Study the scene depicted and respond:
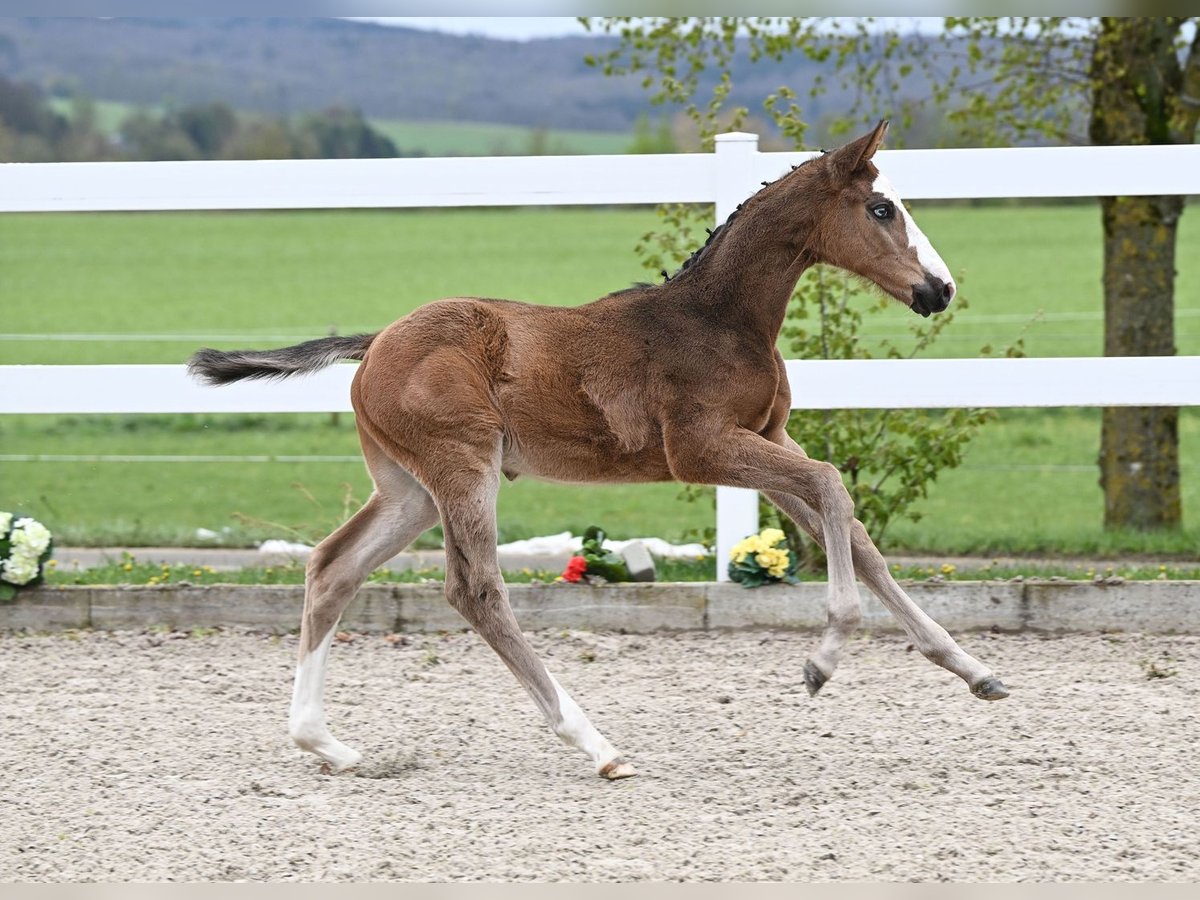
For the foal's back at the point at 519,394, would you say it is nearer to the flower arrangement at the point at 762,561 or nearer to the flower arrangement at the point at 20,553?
the flower arrangement at the point at 762,561

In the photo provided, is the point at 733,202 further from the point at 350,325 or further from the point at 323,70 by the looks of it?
the point at 323,70

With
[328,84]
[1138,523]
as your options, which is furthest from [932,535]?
[328,84]

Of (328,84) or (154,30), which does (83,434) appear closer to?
(328,84)

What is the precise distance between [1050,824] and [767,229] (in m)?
1.84

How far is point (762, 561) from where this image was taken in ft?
19.8

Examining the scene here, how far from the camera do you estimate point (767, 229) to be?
14.8ft

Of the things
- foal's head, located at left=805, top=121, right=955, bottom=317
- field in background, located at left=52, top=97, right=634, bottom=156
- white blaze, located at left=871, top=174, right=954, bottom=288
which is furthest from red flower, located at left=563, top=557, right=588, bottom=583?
field in background, located at left=52, top=97, right=634, bottom=156

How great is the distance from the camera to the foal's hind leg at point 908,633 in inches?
161

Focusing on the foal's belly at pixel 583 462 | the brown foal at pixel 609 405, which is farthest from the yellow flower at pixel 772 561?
the foal's belly at pixel 583 462

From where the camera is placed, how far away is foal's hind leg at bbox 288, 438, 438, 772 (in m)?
4.46

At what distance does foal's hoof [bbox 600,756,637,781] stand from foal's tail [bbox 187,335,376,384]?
145 centimetres

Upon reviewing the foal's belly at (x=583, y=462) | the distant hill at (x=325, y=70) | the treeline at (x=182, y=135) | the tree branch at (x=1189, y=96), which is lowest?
the foal's belly at (x=583, y=462)

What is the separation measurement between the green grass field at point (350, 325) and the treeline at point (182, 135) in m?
8.08

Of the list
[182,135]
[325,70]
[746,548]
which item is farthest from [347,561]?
[325,70]
